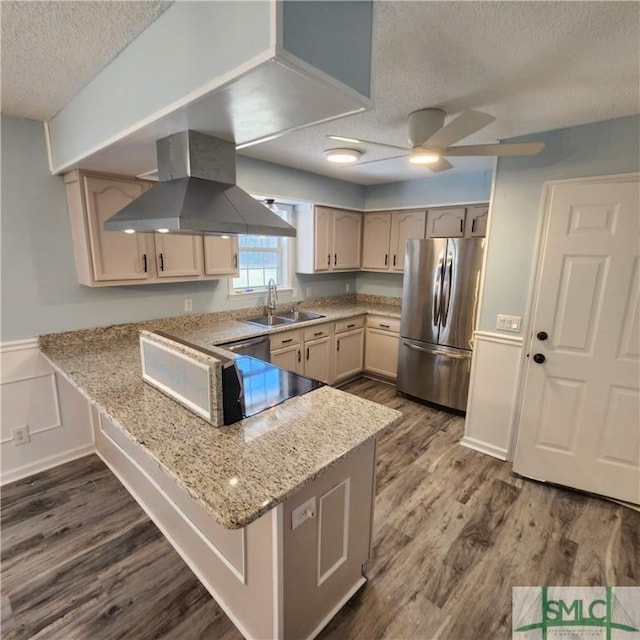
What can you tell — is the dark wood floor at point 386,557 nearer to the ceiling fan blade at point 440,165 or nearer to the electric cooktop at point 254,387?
the electric cooktop at point 254,387

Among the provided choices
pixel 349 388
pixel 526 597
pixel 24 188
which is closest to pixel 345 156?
pixel 24 188

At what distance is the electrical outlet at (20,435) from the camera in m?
2.44

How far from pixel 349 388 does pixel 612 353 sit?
101 inches

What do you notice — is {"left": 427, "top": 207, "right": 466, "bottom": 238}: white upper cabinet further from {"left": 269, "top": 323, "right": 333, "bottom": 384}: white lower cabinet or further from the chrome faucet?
the chrome faucet

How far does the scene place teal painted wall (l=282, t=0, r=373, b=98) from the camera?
903 mm

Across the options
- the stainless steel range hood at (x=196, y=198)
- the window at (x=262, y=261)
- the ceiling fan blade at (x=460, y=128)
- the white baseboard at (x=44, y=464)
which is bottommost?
the white baseboard at (x=44, y=464)

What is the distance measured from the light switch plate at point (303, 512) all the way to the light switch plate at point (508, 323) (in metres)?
2.12

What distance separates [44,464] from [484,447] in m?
3.47

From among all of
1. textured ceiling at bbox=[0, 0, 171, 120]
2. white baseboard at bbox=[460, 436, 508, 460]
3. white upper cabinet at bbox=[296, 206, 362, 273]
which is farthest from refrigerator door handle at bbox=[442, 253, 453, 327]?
textured ceiling at bbox=[0, 0, 171, 120]

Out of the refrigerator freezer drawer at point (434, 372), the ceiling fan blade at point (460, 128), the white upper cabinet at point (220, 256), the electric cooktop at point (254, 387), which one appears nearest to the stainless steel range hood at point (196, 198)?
the electric cooktop at point (254, 387)

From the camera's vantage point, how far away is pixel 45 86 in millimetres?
1795

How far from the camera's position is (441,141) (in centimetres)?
192

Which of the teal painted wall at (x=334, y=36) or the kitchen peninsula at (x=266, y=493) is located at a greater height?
the teal painted wall at (x=334, y=36)

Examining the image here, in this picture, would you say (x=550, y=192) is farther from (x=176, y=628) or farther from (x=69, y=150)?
(x=176, y=628)
